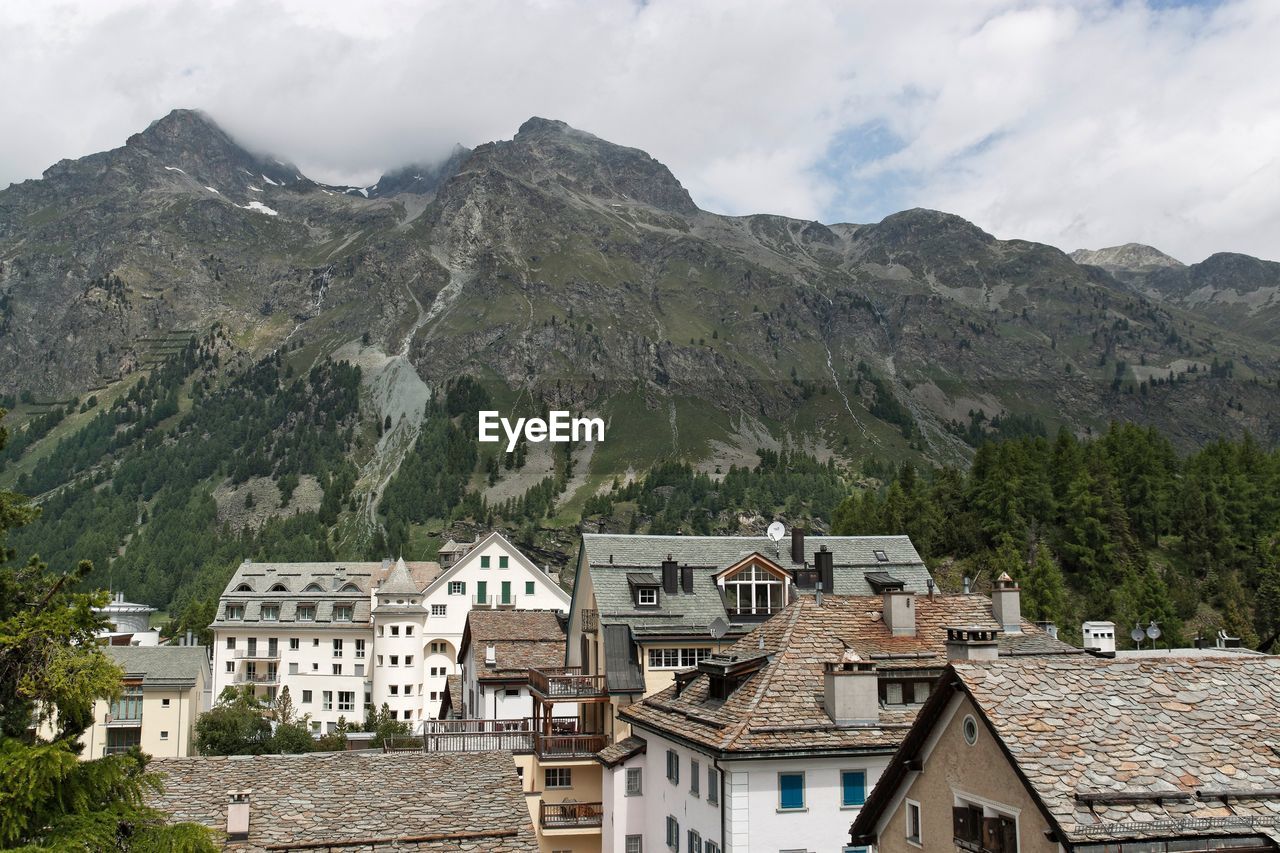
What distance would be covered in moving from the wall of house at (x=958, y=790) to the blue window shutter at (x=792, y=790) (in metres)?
8.52

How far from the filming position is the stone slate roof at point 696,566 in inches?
1849

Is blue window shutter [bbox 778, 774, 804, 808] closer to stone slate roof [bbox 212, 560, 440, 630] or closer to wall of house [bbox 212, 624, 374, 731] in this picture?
stone slate roof [bbox 212, 560, 440, 630]

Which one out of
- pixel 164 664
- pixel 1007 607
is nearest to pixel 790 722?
pixel 1007 607

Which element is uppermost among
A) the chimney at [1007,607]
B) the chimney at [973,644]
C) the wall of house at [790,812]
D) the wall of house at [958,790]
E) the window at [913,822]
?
the chimney at [1007,607]

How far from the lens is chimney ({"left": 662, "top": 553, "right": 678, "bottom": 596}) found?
48781mm

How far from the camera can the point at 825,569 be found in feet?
172

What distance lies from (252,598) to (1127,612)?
7786cm

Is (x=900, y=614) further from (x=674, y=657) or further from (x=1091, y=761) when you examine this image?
(x=1091, y=761)

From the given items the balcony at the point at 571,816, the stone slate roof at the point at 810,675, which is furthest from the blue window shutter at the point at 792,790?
the balcony at the point at 571,816

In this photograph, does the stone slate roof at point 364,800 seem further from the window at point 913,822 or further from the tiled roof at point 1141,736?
the tiled roof at point 1141,736

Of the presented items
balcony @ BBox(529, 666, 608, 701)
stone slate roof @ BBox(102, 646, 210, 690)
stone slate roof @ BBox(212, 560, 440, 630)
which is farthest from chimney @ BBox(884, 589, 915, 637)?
stone slate roof @ BBox(212, 560, 440, 630)

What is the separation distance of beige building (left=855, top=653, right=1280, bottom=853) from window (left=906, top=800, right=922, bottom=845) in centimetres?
3

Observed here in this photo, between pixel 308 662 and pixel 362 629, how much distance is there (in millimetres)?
6125

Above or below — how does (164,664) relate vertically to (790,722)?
below
